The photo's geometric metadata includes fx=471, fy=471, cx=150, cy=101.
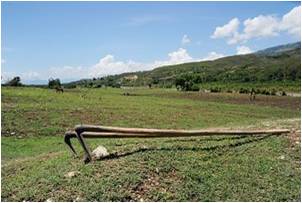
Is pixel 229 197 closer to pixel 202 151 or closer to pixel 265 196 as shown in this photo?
pixel 265 196

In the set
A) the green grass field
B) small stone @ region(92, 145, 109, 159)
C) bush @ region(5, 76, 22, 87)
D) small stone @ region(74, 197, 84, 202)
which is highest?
bush @ region(5, 76, 22, 87)

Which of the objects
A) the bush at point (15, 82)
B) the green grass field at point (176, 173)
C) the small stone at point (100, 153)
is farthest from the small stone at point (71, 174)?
the bush at point (15, 82)

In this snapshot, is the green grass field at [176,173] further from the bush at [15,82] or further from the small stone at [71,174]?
the bush at [15,82]

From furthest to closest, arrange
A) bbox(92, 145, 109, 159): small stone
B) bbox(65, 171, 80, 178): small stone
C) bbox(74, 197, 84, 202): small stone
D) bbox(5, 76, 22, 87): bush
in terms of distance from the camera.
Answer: bbox(5, 76, 22, 87): bush → bbox(92, 145, 109, 159): small stone → bbox(65, 171, 80, 178): small stone → bbox(74, 197, 84, 202): small stone

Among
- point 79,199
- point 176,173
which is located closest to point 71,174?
point 79,199

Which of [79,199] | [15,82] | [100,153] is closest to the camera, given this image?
[79,199]

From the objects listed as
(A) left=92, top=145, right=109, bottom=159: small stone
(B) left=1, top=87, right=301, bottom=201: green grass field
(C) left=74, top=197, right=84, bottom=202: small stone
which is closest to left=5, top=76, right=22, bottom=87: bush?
(B) left=1, top=87, right=301, bottom=201: green grass field

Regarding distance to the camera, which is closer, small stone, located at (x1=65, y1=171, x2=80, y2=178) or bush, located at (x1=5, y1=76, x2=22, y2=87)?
small stone, located at (x1=65, y1=171, x2=80, y2=178)

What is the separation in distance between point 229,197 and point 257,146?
2.44m

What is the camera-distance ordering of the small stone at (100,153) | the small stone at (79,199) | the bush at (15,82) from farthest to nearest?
the bush at (15,82)
the small stone at (100,153)
the small stone at (79,199)

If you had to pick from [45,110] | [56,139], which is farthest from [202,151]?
[45,110]

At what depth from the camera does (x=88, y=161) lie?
966 cm

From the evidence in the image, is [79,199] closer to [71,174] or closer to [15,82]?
[71,174]

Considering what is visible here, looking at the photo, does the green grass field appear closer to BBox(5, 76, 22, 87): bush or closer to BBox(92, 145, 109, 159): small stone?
BBox(92, 145, 109, 159): small stone
